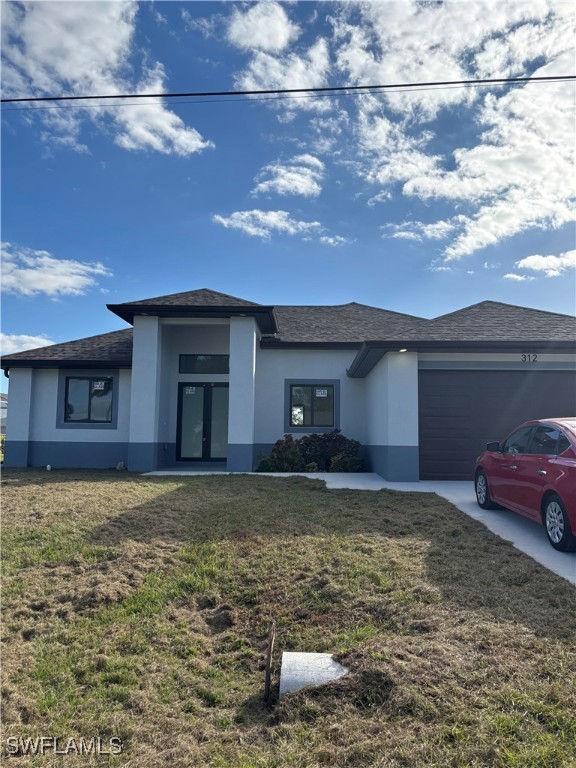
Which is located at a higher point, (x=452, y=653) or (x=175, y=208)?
(x=175, y=208)

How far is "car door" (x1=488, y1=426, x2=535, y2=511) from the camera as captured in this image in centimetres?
694

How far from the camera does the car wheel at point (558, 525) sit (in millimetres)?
5512

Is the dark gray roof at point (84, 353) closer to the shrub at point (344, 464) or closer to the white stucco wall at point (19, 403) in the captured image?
the white stucco wall at point (19, 403)

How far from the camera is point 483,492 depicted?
26.8ft

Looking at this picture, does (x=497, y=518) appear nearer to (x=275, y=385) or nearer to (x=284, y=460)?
(x=284, y=460)

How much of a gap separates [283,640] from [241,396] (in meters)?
9.82

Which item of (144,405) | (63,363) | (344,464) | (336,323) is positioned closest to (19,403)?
(63,363)

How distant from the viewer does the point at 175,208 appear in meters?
13.6

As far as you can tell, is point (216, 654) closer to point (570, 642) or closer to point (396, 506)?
point (570, 642)

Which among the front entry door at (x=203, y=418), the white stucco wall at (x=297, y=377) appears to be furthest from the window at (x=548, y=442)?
the front entry door at (x=203, y=418)

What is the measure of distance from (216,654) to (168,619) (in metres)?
0.70

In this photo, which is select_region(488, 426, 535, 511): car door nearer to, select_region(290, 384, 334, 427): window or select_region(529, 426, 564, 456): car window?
select_region(529, 426, 564, 456): car window

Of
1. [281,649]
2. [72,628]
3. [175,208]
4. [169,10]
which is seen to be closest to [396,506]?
[281,649]

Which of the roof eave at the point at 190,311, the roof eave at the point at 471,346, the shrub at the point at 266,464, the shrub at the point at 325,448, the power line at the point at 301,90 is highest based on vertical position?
the power line at the point at 301,90
